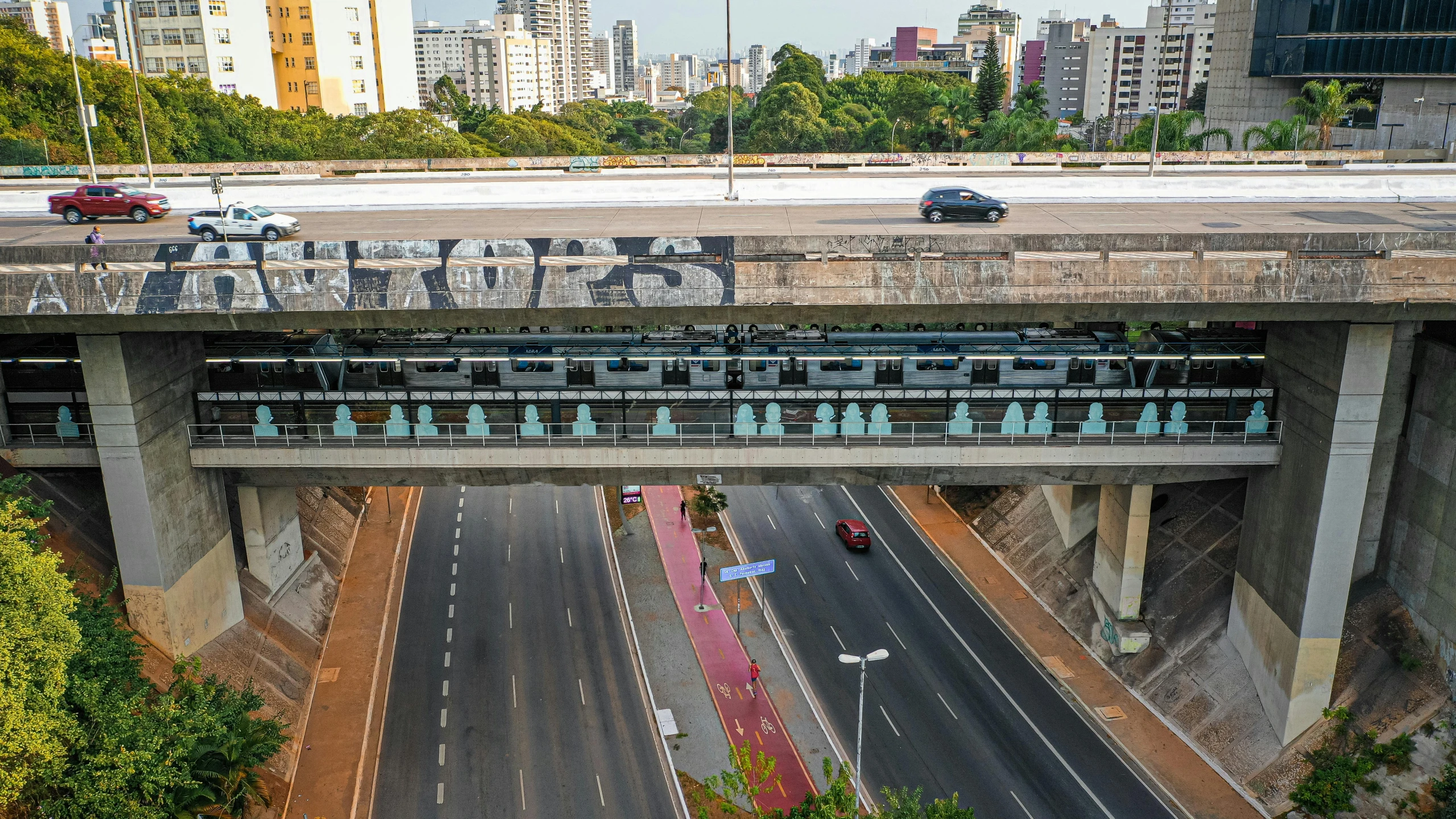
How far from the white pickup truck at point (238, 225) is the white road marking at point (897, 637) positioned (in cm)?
2899

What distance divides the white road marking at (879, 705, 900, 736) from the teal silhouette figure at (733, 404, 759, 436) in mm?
12122

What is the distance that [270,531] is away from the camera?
40031 millimetres

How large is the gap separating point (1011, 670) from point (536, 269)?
2493 cm

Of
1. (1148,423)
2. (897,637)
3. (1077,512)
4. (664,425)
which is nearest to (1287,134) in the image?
(1077,512)

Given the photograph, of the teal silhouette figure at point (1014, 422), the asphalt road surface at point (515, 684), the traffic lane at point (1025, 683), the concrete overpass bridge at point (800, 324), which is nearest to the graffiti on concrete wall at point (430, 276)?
the concrete overpass bridge at point (800, 324)

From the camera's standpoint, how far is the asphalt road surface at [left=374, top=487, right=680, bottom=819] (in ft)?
109

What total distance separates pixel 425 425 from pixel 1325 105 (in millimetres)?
71662

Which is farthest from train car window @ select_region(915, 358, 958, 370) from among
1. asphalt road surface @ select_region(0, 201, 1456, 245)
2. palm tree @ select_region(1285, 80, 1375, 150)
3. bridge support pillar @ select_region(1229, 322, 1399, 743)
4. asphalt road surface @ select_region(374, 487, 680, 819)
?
palm tree @ select_region(1285, 80, 1375, 150)

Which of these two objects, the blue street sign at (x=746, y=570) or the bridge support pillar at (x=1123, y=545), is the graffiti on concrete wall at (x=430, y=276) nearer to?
the blue street sign at (x=746, y=570)

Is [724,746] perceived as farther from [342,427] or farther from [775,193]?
[775,193]

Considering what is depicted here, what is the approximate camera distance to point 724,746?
1406 inches

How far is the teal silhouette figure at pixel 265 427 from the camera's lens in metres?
34.6

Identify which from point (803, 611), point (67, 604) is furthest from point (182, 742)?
point (803, 611)

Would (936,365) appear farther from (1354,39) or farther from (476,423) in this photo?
(1354,39)
